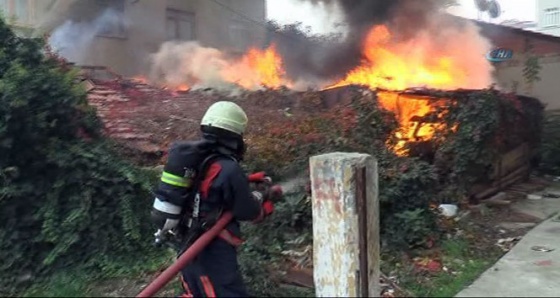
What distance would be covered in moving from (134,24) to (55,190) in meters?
10.1

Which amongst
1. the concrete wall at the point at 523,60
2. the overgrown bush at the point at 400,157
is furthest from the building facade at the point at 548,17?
the overgrown bush at the point at 400,157

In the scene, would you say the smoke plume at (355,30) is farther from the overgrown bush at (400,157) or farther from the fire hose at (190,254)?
the fire hose at (190,254)

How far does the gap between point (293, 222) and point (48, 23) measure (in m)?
10.4

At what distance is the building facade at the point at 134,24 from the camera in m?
13.1

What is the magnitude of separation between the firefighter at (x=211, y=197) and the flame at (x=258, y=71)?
8235mm

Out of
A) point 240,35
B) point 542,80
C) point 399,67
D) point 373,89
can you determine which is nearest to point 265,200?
point 373,89

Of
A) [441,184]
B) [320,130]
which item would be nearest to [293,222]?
[320,130]

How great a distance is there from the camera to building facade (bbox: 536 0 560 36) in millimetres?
22242

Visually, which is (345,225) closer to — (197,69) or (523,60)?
(197,69)

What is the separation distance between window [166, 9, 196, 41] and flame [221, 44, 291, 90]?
2229 mm

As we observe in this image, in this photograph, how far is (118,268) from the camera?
4.84 meters

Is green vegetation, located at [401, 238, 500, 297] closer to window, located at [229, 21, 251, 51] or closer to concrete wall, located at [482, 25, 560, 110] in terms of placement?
concrete wall, located at [482, 25, 560, 110]

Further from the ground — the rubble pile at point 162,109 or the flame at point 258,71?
the flame at point 258,71

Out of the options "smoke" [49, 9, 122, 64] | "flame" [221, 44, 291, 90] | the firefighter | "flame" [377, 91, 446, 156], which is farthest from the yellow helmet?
"smoke" [49, 9, 122, 64]
